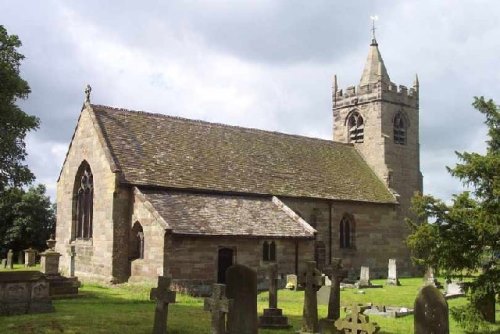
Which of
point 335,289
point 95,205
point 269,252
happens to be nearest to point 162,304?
point 335,289

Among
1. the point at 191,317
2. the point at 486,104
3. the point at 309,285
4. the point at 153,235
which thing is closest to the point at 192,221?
the point at 153,235

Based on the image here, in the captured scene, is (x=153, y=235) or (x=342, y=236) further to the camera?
(x=342, y=236)

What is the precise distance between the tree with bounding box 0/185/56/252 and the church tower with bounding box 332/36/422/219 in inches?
1120

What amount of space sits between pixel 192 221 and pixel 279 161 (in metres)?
11.2

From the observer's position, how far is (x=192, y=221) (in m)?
26.9

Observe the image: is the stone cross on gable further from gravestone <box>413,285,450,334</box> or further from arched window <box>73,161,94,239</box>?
arched window <box>73,161,94,239</box>

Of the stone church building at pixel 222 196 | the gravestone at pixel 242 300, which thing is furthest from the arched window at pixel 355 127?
the gravestone at pixel 242 300

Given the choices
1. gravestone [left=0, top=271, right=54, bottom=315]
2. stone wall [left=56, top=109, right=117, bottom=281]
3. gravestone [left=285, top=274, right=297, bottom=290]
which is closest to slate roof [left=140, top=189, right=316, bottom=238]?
gravestone [left=285, top=274, right=297, bottom=290]

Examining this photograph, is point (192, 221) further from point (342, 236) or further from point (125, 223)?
point (342, 236)

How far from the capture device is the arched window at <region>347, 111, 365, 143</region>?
44.4m

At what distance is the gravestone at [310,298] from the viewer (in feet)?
49.2

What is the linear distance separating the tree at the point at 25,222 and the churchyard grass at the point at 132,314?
29.1 m

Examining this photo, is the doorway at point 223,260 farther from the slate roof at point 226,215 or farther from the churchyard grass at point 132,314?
the churchyard grass at point 132,314

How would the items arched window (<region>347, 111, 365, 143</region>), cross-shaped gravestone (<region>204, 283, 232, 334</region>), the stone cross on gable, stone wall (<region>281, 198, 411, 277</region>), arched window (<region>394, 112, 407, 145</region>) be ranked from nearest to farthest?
1. cross-shaped gravestone (<region>204, 283, 232, 334</region>)
2. the stone cross on gable
3. stone wall (<region>281, 198, 411, 277</region>)
4. arched window (<region>394, 112, 407, 145</region>)
5. arched window (<region>347, 111, 365, 143</region>)
